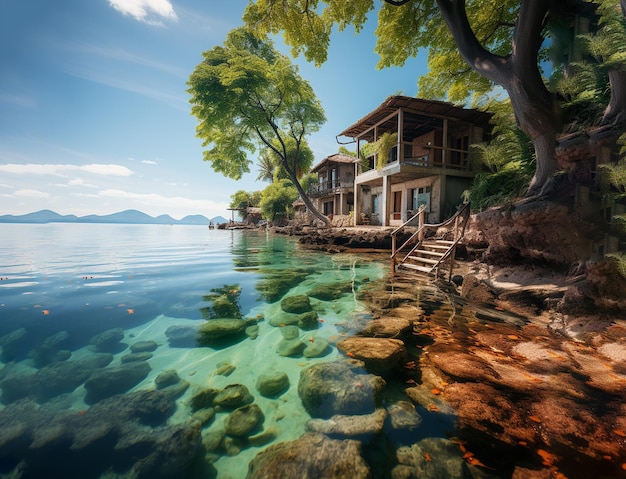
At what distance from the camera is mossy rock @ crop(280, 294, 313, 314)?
5703 mm

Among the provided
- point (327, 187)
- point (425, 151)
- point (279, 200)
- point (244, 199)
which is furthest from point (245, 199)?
point (425, 151)

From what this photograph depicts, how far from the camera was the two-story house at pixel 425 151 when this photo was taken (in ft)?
46.0

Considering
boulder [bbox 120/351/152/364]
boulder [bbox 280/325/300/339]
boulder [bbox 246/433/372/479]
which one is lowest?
boulder [bbox 120/351/152/364]

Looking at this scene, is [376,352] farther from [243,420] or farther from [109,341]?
[109,341]

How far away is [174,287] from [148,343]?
11.5 feet

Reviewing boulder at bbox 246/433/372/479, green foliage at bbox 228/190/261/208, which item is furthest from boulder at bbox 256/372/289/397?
green foliage at bbox 228/190/261/208

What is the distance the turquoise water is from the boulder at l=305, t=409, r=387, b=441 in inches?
9.4

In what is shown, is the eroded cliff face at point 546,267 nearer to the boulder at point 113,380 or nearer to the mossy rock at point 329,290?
the mossy rock at point 329,290

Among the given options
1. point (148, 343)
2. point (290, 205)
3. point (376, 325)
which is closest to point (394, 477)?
point (376, 325)

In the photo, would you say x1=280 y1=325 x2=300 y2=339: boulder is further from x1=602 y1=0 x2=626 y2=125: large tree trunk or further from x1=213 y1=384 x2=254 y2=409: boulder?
x1=602 y1=0 x2=626 y2=125: large tree trunk

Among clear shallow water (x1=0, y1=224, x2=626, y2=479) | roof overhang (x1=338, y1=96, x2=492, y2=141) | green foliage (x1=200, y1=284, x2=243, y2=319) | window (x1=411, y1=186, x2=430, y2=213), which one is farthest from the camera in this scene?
window (x1=411, y1=186, x2=430, y2=213)

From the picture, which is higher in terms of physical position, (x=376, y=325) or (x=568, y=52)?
(x=568, y=52)

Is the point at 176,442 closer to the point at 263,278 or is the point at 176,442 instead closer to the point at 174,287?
the point at 174,287

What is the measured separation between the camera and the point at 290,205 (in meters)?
37.4
